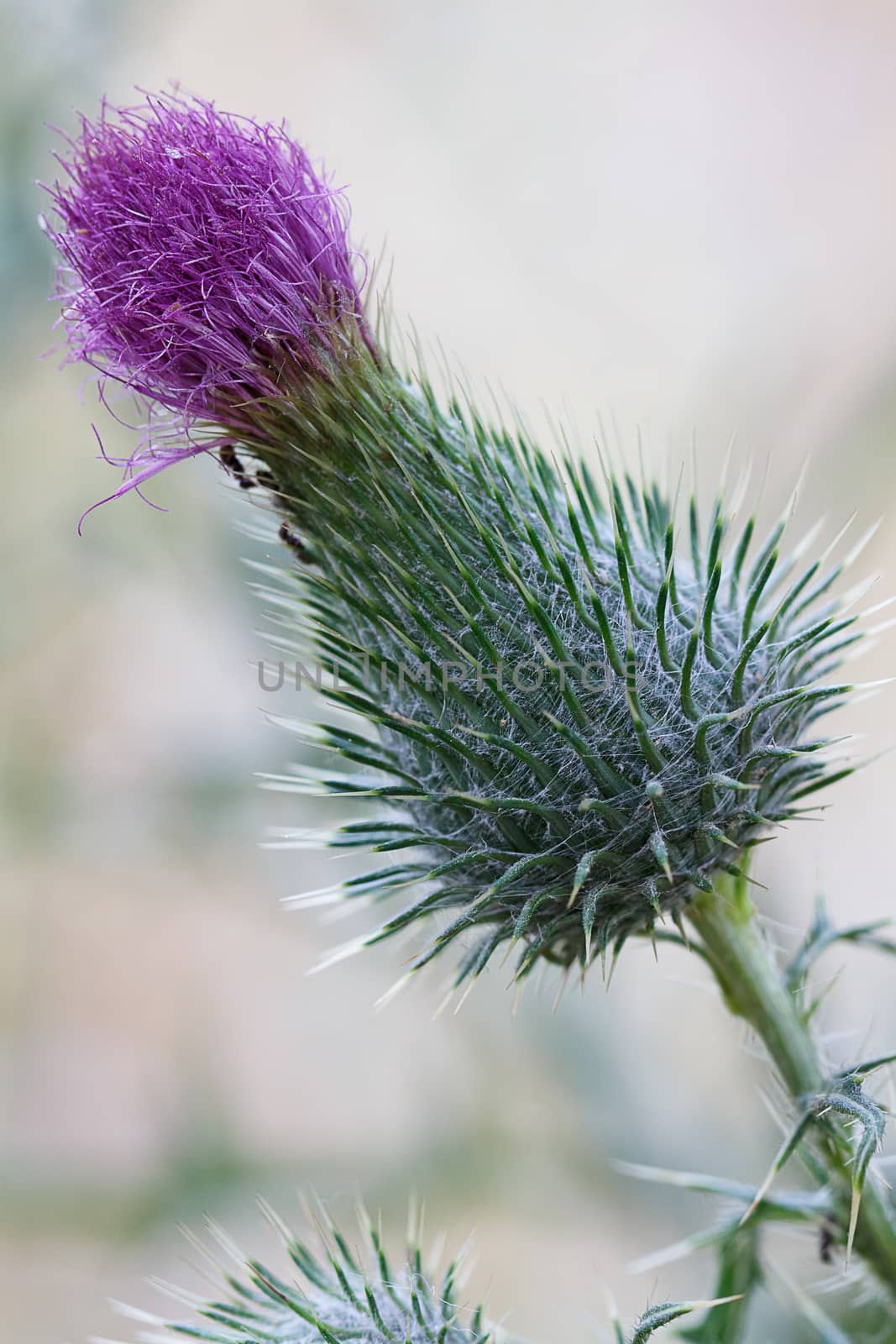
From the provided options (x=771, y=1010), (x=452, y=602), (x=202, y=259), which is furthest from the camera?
(x=771, y=1010)

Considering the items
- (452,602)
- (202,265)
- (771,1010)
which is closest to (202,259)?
(202,265)

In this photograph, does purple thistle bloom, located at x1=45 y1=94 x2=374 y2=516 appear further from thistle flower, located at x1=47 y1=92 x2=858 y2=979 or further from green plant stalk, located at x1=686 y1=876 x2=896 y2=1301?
green plant stalk, located at x1=686 y1=876 x2=896 y2=1301

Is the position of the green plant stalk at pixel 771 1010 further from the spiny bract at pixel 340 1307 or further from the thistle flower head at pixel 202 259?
the thistle flower head at pixel 202 259

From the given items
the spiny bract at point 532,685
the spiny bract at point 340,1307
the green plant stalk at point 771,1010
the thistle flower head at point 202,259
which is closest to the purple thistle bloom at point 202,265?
the thistle flower head at point 202,259

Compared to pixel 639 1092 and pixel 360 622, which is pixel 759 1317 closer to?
pixel 639 1092

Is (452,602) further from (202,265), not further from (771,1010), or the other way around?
(771,1010)
